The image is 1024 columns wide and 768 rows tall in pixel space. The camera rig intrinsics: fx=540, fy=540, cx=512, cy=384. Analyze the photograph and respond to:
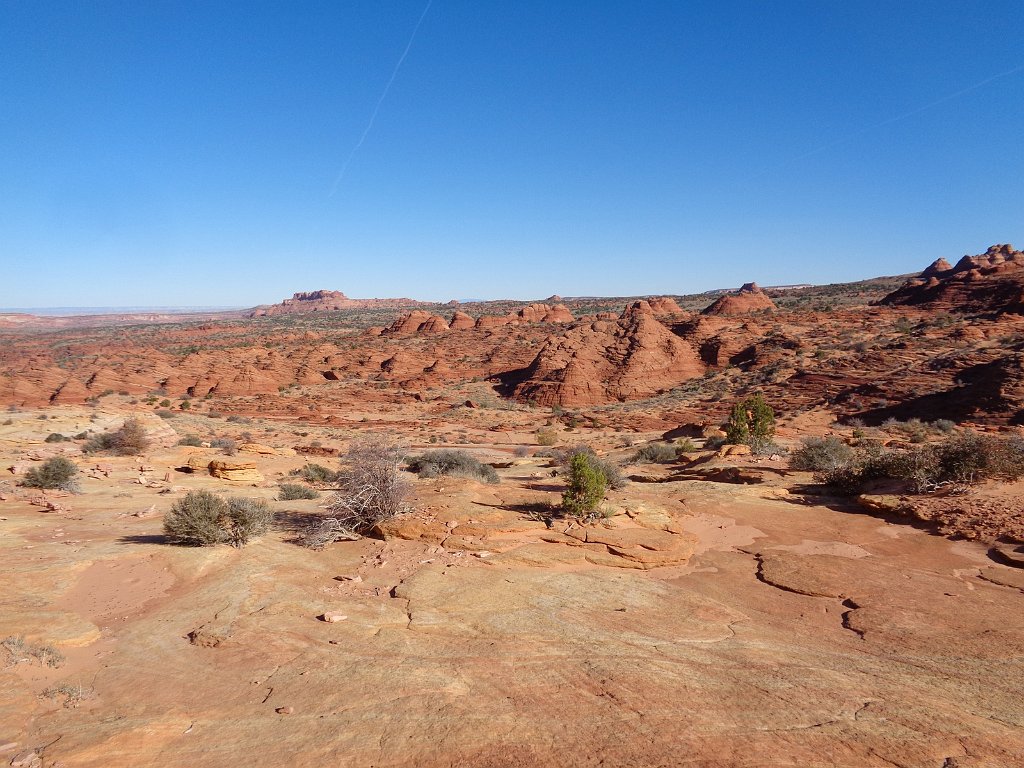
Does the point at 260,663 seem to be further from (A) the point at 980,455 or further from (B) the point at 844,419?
(B) the point at 844,419

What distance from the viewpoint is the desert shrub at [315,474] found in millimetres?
15758

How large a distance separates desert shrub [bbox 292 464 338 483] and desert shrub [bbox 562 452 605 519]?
8171 millimetres

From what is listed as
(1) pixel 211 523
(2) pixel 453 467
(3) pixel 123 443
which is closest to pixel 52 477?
(3) pixel 123 443

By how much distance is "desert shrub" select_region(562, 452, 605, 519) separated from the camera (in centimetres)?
956

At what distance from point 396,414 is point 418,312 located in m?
38.6

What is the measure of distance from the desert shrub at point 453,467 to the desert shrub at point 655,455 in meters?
6.41

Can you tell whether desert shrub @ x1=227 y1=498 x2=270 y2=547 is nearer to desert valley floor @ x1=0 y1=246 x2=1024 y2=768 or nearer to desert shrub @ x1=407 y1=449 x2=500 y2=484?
desert valley floor @ x1=0 y1=246 x2=1024 y2=768

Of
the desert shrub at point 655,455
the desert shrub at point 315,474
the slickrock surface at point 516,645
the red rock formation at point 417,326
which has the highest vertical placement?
the red rock formation at point 417,326

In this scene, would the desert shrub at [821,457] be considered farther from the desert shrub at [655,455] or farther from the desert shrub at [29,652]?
the desert shrub at [29,652]

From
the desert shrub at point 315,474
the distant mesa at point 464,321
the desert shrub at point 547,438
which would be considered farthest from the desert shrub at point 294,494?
the distant mesa at point 464,321

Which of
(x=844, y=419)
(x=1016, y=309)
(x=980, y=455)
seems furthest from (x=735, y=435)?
(x=1016, y=309)

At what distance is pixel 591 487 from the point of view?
956 centimetres

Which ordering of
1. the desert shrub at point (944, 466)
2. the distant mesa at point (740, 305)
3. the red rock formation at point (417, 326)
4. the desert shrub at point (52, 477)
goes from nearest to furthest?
the desert shrub at point (944, 466)
the desert shrub at point (52, 477)
the distant mesa at point (740, 305)
the red rock formation at point (417, 326)

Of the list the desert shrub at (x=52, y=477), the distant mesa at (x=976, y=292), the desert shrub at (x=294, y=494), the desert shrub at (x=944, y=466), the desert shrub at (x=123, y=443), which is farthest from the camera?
the distant mesa at (x=976, y=292)
